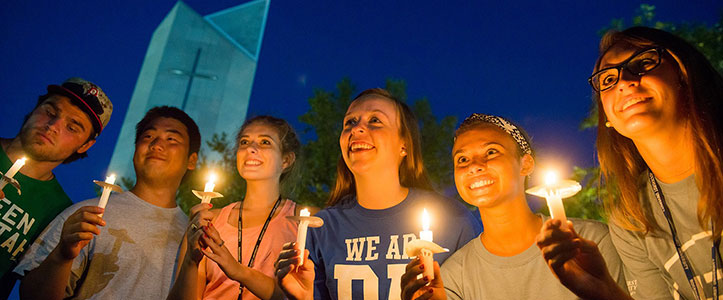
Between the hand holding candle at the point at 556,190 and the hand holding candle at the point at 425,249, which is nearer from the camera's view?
the hand holding candle at the point at 556,190

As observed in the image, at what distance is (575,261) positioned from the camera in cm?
217

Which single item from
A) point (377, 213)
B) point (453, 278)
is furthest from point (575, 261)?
point (377, 213)

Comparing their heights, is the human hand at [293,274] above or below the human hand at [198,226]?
below

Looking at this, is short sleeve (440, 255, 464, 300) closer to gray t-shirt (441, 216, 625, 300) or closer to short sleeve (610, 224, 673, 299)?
gray t-shirt (441, 216, 625, 300)

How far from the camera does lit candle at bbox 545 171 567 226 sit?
1.80 metres

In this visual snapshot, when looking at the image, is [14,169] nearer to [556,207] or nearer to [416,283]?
[416,283]

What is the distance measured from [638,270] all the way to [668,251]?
0.80 feet

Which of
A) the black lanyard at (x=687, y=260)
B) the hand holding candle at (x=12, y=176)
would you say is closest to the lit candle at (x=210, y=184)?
the hand holding candle at (x=12, y=176)

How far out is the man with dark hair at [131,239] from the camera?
3.86 metres

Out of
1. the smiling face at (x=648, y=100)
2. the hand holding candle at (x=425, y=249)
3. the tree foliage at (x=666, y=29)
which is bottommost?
the hand holding candle at (x=425, y=249)

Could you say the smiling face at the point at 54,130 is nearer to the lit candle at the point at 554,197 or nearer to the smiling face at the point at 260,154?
the smiling face at the point at 260,154

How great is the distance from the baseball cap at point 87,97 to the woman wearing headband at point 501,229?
4.57m

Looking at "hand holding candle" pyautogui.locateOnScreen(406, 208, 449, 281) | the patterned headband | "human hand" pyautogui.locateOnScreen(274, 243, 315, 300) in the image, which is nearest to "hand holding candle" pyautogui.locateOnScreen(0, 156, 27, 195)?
"human hand" pyautogui.locateOnScreen(274, 243, 315, 300)

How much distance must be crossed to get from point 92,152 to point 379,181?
6386 centimetres
